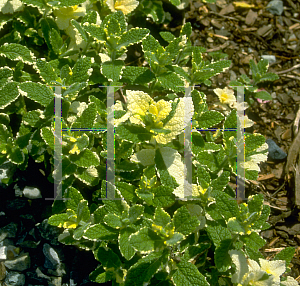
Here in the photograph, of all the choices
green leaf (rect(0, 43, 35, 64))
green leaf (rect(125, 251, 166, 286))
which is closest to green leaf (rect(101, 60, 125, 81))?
green leaf (rect(0, 43, 35, 64))

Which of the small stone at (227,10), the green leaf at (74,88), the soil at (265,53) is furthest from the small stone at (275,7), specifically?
the green leaf at (74,88)

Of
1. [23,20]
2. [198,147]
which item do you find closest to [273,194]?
[198,147]

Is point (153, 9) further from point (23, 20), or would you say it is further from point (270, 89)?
point (270, 89)

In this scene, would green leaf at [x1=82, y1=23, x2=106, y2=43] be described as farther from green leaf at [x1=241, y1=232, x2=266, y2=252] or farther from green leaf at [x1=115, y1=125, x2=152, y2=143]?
green leaf at [x1=241, y1=232, x2=266, y2=252]

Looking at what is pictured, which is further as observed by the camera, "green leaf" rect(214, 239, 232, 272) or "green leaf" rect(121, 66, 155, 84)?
"green leaf" rect(121, 66, 155, 84)

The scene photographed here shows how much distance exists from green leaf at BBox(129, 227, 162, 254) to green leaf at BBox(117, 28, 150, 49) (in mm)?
1071

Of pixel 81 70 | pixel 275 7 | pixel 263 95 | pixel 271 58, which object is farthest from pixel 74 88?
pixel 275 7

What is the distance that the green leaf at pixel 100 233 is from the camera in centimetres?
173

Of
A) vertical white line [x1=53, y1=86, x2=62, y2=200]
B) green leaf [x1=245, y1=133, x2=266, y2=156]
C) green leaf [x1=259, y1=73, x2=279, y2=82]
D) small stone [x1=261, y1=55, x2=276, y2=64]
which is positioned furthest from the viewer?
small stone [x1=261, y1=55, x2=276, y2=64]

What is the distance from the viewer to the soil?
8.11 ft

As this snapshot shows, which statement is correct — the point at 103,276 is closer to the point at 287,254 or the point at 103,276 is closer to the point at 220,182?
the point at 220,182

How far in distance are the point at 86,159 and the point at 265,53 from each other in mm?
1982

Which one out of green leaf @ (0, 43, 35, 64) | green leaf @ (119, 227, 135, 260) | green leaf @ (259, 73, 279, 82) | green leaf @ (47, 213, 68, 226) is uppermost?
green leaf @ (0, 43, 35, 64)

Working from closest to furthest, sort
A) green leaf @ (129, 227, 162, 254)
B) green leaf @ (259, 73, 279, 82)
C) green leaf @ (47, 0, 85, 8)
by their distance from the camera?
green leaf @ (129, 227, 162, 254)
green leaf @ (47, 0, 85, 8)
green leaf @ (259, 73, 279, 82)
